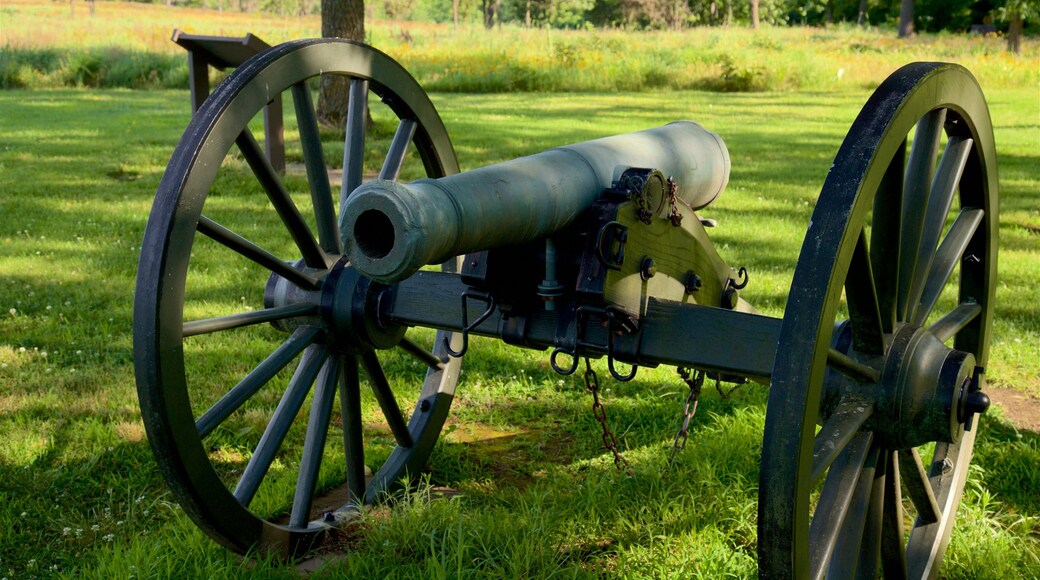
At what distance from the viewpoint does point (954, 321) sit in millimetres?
2797

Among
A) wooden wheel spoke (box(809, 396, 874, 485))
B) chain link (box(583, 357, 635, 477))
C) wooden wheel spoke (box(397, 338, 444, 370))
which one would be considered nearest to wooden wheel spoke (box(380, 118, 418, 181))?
wooden wheel spoke (box(397, 338, 444, 370))

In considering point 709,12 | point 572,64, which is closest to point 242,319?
point 572,64

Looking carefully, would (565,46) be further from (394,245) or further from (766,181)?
(394,245)

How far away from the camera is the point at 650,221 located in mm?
2553

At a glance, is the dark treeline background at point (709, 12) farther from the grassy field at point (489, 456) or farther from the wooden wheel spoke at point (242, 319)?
the wooden wheel spoke at point (242, 319)

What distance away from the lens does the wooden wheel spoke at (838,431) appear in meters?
1.96

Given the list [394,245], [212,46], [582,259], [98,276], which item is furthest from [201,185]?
[212,46]

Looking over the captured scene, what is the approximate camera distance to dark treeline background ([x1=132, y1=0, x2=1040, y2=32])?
45.1 m

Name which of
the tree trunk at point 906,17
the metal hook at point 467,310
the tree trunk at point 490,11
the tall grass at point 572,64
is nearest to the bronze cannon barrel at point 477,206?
the metal hook at point 467,310

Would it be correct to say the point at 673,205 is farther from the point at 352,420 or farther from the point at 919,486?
the point at 352,420

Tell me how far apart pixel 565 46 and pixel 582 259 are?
75.5 feet

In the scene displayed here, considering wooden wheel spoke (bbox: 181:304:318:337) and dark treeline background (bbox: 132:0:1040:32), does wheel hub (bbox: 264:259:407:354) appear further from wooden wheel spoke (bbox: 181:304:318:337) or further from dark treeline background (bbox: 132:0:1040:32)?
dark treeline background (bbox: 132:0:1040:32)

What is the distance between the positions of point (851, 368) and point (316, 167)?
163 centimetres

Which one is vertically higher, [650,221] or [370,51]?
[370,51]
